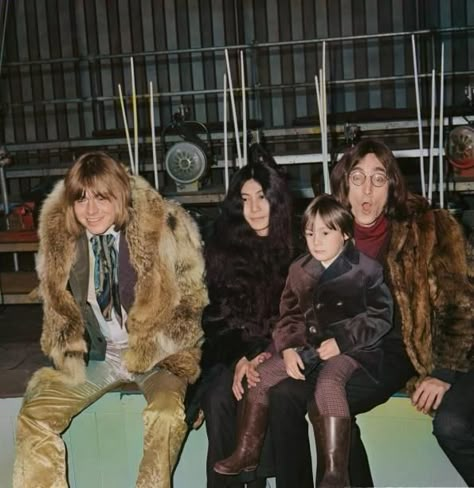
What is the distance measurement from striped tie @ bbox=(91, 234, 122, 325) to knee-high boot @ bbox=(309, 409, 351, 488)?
0.81 m

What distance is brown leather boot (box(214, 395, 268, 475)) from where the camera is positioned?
2.33m

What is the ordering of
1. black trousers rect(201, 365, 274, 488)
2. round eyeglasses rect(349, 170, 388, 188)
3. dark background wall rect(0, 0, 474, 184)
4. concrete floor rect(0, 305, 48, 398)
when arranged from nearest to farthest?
1. black trousers rect(201, 365, 274, 488)
2. round eyeglasses rect(349, 170, 388, 188)
3. concrete floor rect(0, 305, 48, 398)
4. dark background wall rect(0, 0, 474, 184)

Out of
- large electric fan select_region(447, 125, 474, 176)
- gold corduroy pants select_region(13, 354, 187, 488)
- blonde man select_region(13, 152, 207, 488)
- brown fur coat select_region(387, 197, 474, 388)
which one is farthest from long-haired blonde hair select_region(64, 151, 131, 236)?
large electric fan select_region(447, 125, 474, 176)

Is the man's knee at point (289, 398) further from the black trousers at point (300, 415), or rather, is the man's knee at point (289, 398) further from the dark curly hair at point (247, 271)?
the dark curly hair at point (247, 271)

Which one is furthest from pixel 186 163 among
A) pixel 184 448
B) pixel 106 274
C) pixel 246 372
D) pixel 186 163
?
pixel 246 372

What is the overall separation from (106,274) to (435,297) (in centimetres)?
106

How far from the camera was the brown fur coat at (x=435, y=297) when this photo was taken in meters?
2.43

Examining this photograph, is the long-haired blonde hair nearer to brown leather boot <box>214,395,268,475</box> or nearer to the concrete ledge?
the concrete ledge

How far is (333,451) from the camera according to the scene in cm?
218

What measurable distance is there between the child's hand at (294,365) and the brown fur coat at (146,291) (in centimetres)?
36

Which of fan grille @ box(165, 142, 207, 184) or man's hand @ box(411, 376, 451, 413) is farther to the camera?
fan grille @ box(165, 142, 207, 184)

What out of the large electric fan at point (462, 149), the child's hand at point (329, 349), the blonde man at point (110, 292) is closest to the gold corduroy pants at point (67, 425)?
the blonde man at point (110, 292)

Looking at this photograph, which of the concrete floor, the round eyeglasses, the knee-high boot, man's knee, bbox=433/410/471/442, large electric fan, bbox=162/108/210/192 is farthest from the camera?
large electric fan, bbox=162/108/210/192

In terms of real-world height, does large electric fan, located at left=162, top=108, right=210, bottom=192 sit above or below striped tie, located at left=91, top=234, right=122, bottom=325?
above
